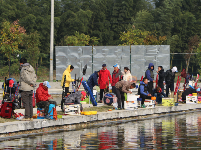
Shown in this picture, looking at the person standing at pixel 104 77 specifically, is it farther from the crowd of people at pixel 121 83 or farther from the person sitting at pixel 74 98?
the person sitting at pixel 74 98

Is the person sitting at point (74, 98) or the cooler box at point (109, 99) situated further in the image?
the cooler box at point (109, 99)

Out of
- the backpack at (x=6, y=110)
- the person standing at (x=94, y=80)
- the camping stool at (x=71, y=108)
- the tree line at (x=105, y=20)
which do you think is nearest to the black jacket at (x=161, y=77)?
the person standing at (x=94, y=80)

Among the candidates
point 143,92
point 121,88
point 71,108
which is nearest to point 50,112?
point 71,108

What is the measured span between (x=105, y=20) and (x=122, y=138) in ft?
254

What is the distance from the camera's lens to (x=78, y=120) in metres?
14.3

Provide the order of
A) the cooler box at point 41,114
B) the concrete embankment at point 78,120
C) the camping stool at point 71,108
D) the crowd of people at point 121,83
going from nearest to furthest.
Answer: the concrete embankment at point 78,120, the cooler box at point 41,114, the camping stool at point 71,108, the crowd of people at point 121,83

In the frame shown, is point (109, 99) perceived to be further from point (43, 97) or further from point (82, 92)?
point (43, 97)

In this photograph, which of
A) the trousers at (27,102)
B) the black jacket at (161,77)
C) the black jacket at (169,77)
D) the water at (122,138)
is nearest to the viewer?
the water at (122,138)

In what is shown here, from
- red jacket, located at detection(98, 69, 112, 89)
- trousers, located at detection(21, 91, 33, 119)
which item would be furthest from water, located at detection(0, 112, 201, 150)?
red jacket, located at detection(98, 69, 112, 89)

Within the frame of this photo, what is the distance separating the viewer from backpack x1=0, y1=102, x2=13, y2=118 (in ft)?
43.8

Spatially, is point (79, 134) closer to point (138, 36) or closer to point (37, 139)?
point (37, 139)

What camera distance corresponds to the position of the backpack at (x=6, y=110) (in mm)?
13344

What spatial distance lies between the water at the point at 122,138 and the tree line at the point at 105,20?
164 ft

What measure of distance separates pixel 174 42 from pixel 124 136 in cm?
6673
